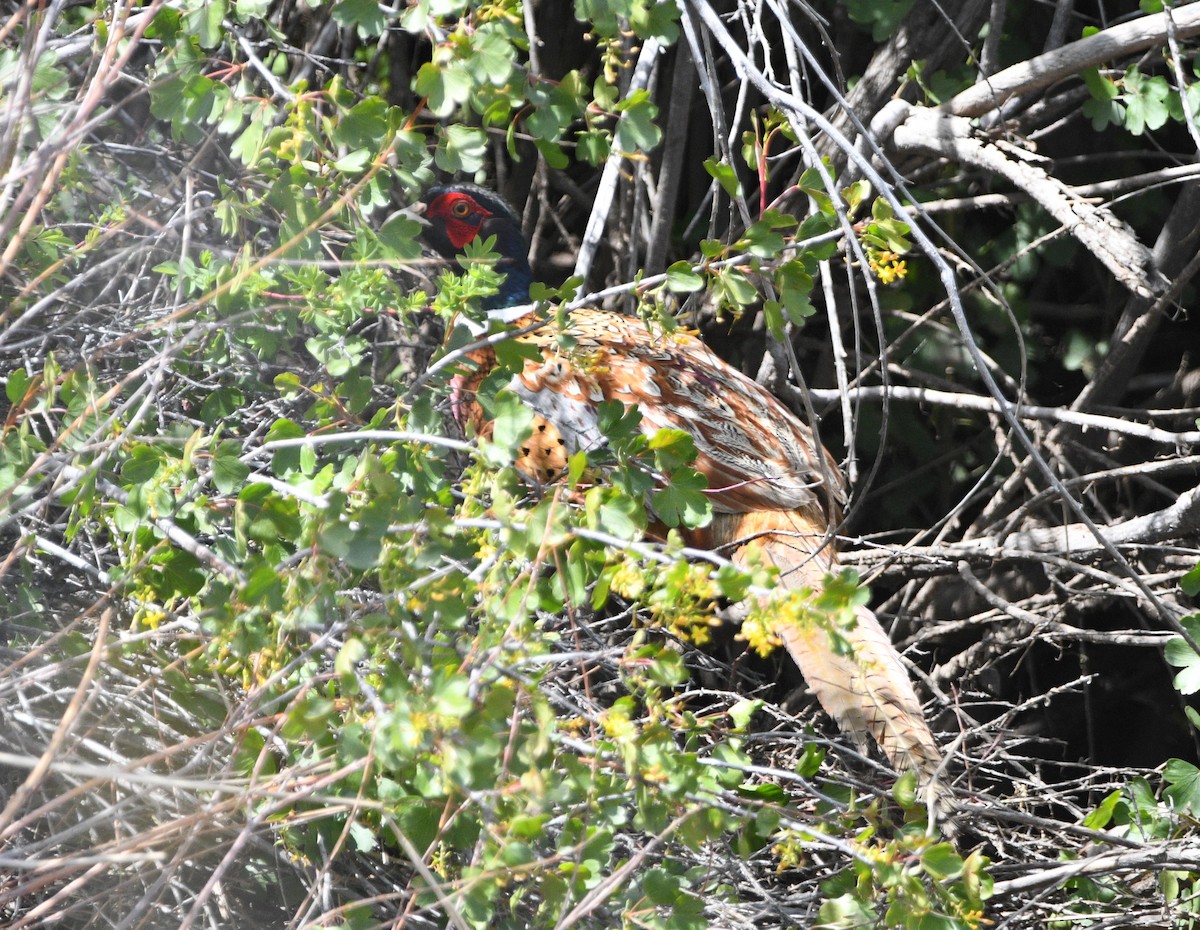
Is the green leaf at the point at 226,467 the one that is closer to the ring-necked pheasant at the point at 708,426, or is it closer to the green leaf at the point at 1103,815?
the ring-necked pheasant at the point at 708,426

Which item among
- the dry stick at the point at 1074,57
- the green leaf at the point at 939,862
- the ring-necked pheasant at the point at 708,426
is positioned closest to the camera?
the green leaf at the point at 939,862

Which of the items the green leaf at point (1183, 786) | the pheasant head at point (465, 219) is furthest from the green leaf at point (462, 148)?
the green leaf at point (1183, 786)

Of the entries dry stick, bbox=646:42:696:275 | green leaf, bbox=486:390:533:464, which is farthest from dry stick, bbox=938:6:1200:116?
green leaf, bbox=486:390:533:464

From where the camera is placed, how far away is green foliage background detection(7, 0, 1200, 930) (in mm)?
1672

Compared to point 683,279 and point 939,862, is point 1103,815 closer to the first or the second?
point 939,862

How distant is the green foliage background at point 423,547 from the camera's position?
1672 millimetres

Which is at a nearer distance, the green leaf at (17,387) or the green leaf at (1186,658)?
the green leaf at (17,387)

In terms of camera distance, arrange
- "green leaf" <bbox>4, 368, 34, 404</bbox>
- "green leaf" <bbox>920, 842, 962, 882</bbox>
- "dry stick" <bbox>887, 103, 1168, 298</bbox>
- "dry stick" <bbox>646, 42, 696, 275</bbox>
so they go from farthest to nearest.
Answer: "dry stick" <bbox>646, 42, 696, 275</bbox> → "dry stick" <bbox>887, 103, 1168, 298</bbox> → "green leaf" <bbox>4, 368, 34, 404</bbox> → "green leaf" <bbox>920, 842, 962, 882</bbox>

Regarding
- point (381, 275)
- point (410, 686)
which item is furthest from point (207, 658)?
point (381, 275)

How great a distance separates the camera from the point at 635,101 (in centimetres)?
217

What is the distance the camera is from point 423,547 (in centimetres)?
169

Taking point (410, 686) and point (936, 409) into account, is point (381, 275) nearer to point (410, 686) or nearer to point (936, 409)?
point (410, 686)

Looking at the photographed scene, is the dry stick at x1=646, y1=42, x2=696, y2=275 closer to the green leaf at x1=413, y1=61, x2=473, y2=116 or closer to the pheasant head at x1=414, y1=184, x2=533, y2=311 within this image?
the pheasant head at x1=414, y1=184, x2=533, y2=311

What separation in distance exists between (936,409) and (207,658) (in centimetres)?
315
